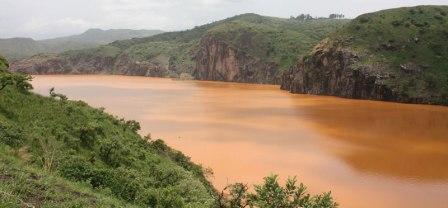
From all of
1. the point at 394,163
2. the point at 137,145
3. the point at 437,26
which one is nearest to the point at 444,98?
the point at 437,26

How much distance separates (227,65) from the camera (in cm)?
16075

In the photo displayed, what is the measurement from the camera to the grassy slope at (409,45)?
8938 cm

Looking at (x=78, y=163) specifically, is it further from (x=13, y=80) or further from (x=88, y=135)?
(x=13, y=80)

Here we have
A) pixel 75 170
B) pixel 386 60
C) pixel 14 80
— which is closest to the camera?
pixel 75 170

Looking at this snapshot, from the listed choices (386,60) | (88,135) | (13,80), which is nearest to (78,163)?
(88,135)

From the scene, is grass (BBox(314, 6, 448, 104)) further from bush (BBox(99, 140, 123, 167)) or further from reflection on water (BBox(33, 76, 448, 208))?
bush (BBox(99, 140, 123, 167))

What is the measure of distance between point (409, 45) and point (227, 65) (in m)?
73.7

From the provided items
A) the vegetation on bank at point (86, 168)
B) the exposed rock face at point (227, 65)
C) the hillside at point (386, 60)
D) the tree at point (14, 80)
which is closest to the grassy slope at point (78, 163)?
the vegetation on bank at point (86, 168)

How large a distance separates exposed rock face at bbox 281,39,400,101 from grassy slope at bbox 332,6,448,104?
1.85 m

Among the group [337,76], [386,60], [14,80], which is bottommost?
[337,76]

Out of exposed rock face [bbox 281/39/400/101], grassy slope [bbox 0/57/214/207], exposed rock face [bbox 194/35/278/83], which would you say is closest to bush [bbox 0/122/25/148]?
grassy slope [bbox 0/57/214/207]

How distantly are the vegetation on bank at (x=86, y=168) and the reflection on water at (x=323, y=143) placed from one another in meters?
8.18

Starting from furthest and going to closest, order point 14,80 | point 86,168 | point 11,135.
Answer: point 14,80
point 11,135
point 86,168

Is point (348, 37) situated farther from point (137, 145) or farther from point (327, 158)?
point (137, 145)
